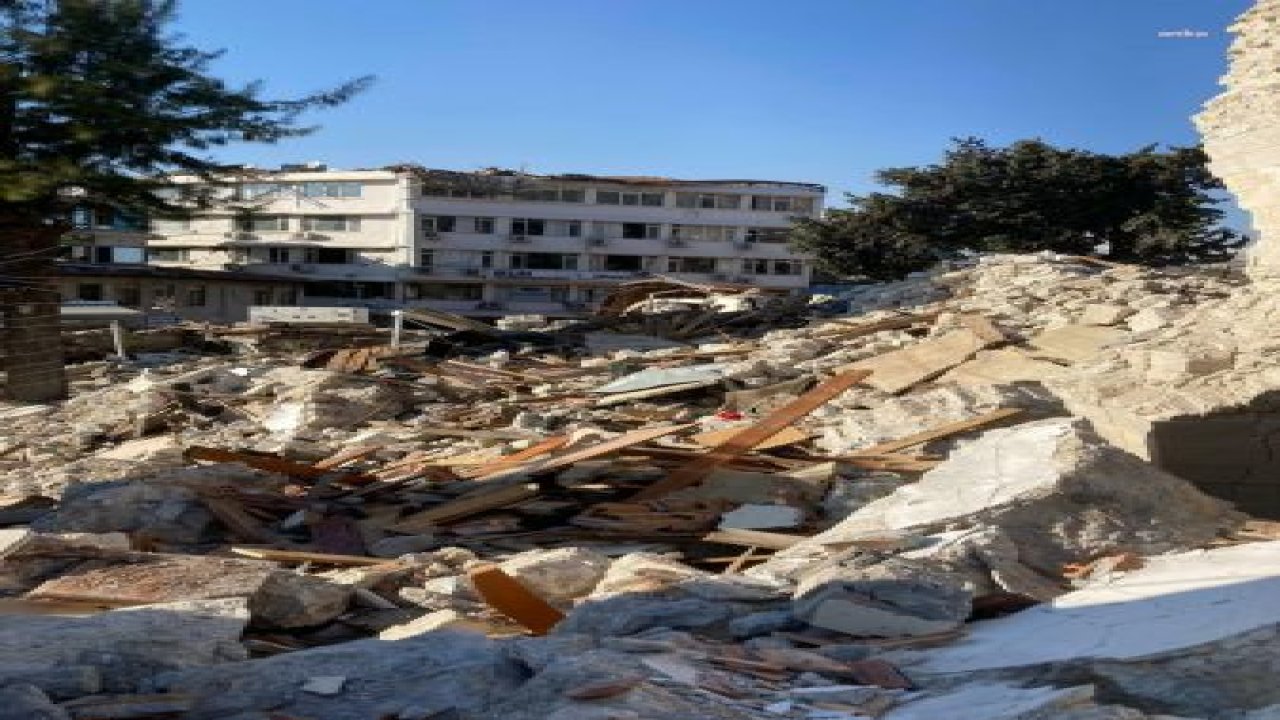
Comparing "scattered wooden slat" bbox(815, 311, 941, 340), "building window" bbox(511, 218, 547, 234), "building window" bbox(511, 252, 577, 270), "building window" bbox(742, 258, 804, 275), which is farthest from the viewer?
"building window" bbox(742, 258, 804, 275)

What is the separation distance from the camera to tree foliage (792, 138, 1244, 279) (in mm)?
42812

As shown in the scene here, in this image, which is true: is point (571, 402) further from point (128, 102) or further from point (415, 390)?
point (128, 102)

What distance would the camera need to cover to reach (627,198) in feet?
202

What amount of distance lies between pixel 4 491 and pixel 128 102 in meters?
9.56

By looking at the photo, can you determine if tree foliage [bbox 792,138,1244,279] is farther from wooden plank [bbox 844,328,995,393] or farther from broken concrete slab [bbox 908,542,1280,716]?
broken concrete slab [bbox 908,542,1280,716]

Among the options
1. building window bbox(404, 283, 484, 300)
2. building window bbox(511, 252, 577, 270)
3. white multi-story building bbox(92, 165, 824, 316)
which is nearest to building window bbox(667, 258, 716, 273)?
white multi-story building bbox(92, 165, 824, 316)

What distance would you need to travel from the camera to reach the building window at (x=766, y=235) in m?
62.9

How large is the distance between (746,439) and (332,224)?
5400cm

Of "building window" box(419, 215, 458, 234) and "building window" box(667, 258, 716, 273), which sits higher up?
"building window" box(419, 215, 458, 234)

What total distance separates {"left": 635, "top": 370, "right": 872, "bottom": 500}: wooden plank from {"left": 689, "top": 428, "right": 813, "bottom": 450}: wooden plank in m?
0.03

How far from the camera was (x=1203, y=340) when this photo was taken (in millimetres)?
8188

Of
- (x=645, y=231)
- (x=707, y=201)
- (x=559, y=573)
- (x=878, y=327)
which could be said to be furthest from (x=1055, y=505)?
(x=707, y=201)

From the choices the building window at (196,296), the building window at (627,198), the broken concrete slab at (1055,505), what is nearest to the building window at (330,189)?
the building window at (196,296)

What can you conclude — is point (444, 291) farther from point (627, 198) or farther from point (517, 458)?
point (517, 458)
